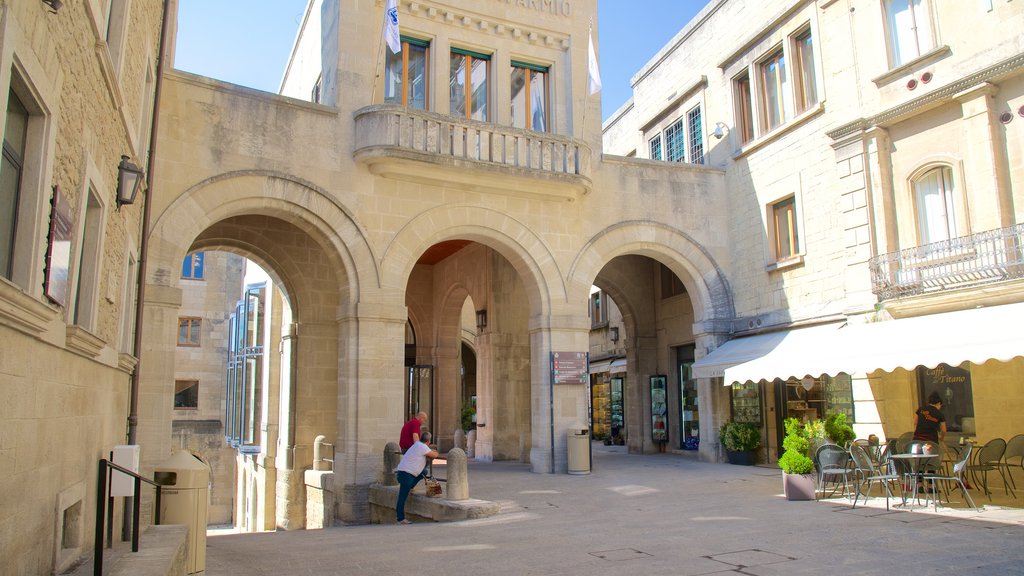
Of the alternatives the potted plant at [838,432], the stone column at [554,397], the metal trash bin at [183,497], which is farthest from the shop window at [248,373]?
the potted plant at [838,432]

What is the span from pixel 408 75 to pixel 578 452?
7.77m

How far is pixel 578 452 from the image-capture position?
13.6 m

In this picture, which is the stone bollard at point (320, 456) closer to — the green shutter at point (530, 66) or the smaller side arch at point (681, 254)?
the smaller side arch at point (681, 254)

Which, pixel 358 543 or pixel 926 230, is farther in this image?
pixel 926 230

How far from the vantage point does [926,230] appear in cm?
1213

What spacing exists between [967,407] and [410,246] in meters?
9.40

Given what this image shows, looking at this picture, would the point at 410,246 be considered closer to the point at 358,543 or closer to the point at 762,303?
the point at 358,543

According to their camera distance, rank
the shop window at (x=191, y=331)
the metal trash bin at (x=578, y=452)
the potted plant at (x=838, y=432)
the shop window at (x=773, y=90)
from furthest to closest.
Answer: the shop window at (x=191, y=331), the shop window at (x=773, y=90), the metal trash bin at (x=578, y=452), the potted plant at (x=838, y=432)

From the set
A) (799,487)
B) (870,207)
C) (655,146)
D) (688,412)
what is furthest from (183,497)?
(655,146)

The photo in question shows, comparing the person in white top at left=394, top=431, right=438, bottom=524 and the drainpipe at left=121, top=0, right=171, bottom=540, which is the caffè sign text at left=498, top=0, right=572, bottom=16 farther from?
the person in white top at left=394, top=431, right=438, bottom=524

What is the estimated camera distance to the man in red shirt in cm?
1124

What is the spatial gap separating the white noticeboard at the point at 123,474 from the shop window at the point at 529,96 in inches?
395

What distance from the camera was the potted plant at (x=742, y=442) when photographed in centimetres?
1502

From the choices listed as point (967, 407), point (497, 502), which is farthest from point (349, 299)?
point (967, 407)
